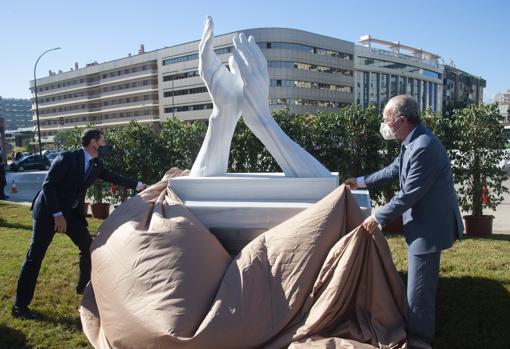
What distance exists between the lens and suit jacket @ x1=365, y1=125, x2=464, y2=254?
2658 millimetres

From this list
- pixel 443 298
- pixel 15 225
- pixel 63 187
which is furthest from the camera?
pixel 15 225

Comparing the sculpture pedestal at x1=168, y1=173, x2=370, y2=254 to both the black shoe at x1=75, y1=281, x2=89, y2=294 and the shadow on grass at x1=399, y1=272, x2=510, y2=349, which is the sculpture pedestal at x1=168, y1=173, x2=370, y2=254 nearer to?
the shadow on grass at x1=399, y1=272, x2=510, y2=349

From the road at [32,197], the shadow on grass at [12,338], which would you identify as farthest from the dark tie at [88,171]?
the road at [32,197]

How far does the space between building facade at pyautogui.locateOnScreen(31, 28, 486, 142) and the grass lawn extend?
3613cm

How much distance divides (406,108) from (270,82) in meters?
48.5

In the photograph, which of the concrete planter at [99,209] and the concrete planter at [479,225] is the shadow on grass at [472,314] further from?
the concrete planter at [99,209]

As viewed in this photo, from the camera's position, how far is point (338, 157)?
24.7ft

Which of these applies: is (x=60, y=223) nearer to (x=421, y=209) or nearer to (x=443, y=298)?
(x=421, y=209)

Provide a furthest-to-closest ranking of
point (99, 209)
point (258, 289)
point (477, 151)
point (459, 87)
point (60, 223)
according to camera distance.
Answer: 1. point (459, 87)
2. point (99, 209)
3. point (477, 151)
4. point (60, 223)
5. point (258, 289)

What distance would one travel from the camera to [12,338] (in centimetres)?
318

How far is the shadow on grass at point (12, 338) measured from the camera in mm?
3090

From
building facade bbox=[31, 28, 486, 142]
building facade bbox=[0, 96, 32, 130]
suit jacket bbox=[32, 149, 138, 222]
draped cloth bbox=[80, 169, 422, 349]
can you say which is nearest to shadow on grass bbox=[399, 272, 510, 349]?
draped cloth bbox=[80, 169, 422, 349]

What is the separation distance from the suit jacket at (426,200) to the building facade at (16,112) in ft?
553

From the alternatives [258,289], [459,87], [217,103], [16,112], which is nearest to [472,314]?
[258,289]
